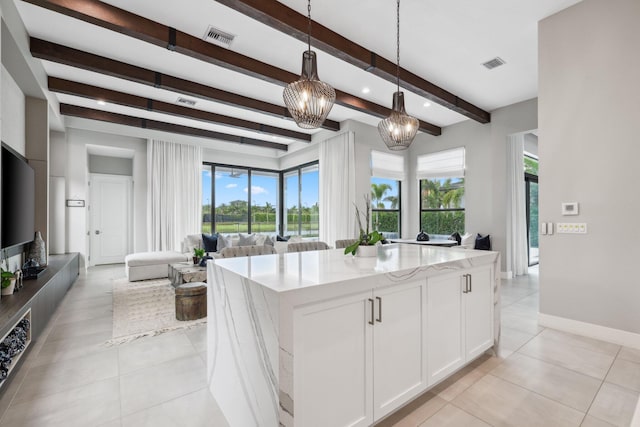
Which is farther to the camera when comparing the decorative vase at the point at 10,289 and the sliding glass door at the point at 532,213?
the sliding glass door at the point at 532,213

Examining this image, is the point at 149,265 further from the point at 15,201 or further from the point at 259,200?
the point at 259,200

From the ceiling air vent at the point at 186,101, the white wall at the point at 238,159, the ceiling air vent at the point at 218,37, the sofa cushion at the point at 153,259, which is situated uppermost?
the ceiling air vent at the point at 186,101

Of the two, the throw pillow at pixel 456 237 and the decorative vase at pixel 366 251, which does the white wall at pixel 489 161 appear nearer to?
the throw pillow at pixel 456 237

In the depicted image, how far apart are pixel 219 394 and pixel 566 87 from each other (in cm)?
415

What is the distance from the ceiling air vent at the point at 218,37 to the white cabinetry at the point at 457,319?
3.16 m

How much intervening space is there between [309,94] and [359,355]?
5.76ft

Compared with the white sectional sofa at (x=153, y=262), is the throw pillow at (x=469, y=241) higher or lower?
higher

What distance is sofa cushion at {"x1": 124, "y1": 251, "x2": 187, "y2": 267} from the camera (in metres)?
5.15

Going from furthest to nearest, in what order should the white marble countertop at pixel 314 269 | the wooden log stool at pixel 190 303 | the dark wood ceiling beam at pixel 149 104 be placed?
1. the dark wood ceiling beam at pixel 149 104
2. the wooden log stool at pixel 190 303
3. the white marble countertop at pixel 314 269

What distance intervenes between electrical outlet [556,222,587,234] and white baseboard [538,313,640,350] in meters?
0.90

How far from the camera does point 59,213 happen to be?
5.66 metres

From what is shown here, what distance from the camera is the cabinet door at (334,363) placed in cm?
125

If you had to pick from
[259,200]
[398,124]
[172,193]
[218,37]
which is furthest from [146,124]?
[398,124]

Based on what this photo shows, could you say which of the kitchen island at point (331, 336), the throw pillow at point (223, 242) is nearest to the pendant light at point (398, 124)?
the kitchen island at point (331, 336)
